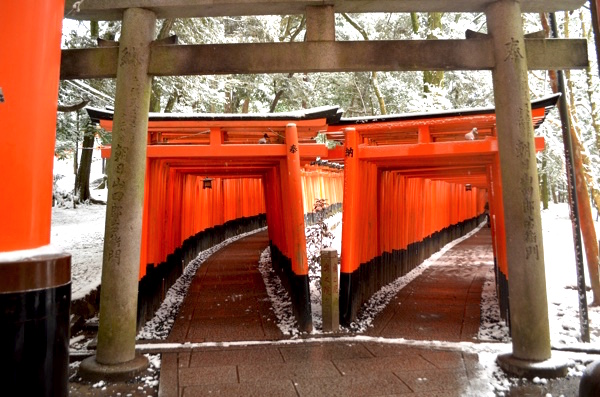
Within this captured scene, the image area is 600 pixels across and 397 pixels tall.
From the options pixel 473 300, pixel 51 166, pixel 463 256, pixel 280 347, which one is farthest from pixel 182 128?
pixel 463 256

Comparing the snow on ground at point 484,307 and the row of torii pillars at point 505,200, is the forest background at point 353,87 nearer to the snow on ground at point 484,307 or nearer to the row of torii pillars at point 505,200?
the snow on ground at point 484,307

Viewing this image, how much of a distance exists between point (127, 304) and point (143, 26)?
3.12 metres

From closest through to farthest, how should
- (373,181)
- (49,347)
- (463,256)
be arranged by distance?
(49,347) < (373,181) < (463,256)

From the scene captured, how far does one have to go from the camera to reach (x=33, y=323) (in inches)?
93.2

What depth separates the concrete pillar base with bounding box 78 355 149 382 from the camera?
14.6 ft

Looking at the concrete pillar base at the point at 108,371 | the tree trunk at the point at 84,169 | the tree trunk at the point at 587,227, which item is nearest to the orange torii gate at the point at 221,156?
the concrete pillar base at the point at 108,371

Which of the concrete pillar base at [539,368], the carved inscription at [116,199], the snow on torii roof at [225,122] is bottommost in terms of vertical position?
the concrete pillar base at [539,368]

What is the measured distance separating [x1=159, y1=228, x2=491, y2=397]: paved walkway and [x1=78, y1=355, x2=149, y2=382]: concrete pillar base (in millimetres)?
318

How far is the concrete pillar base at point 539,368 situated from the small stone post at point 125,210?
399 centimetres

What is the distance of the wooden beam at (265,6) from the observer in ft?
15.9

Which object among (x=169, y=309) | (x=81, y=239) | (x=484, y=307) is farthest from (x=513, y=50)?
(x=81, y=239)

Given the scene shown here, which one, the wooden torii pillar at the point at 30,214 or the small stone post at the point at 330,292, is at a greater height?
the wooden torii pillar at the point at 30,214

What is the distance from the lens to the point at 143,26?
489 cm

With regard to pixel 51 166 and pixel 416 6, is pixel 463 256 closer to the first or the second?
pixel 416 6
